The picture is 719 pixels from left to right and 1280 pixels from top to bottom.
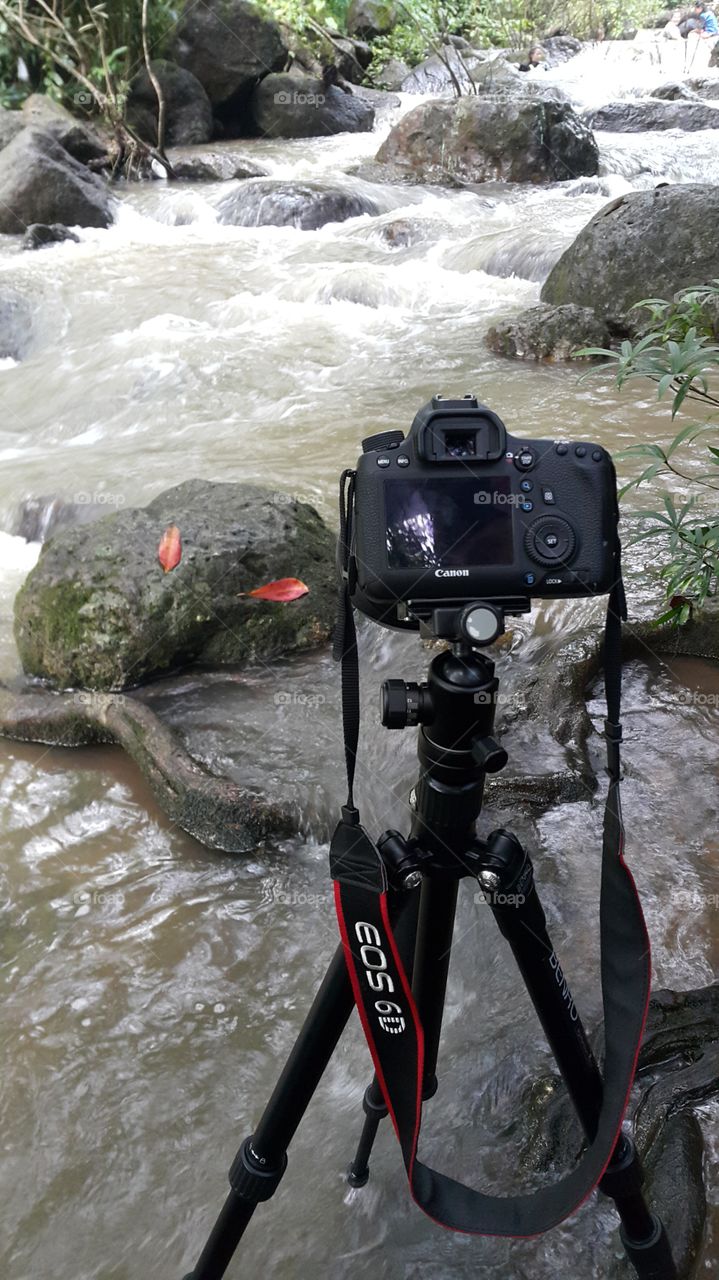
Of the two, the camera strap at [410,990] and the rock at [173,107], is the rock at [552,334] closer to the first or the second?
the camera strap at [410,990]

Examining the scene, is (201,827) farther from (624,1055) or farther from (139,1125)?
(624,1055)

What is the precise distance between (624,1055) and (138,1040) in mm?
1345

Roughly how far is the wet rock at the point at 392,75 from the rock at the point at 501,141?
531 centimetres

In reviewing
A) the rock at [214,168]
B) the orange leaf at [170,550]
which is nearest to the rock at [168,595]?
the orange leaf at [170,550]

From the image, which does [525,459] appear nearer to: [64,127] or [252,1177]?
[252,1177]

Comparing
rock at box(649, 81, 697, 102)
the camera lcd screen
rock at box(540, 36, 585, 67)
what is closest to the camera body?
the camera lcd screen

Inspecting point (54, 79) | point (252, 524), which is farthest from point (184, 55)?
point (252, 524)

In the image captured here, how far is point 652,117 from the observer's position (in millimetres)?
13281

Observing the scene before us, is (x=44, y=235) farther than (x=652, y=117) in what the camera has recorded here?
No

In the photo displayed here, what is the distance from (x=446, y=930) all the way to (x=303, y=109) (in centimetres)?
1528

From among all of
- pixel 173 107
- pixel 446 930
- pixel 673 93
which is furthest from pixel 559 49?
pixel 446 930

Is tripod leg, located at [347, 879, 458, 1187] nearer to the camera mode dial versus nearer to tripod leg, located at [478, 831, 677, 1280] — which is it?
tripod leg, located at [478, 831, 677, 1280]

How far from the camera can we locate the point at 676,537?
2.33m

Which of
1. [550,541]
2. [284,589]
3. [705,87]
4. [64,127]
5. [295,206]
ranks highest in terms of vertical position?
[550,541]
